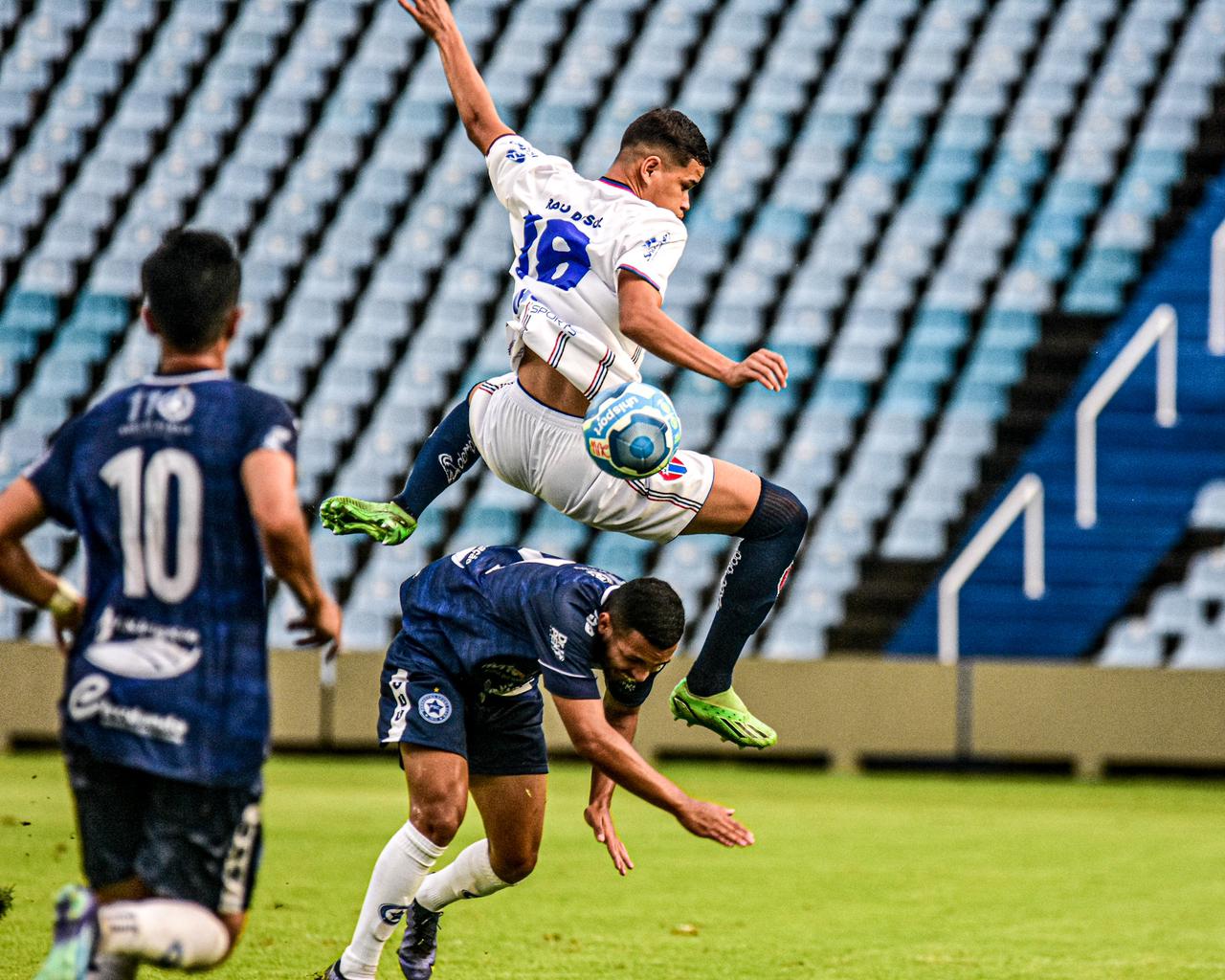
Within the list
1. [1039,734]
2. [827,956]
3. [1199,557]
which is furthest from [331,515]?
[1199,557]

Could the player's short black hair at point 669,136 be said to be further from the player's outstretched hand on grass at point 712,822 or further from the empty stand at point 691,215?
the empty stand at point 691,215

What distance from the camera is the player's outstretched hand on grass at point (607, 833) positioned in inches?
193

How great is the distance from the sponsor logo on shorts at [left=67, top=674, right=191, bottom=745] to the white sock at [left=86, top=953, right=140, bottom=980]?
0.43 metres

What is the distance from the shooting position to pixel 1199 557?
15.1m

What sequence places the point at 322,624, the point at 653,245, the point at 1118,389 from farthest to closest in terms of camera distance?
the point at 1118,389, the point at 653,245, the point at 322,624

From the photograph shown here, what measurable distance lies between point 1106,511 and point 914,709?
2.97m

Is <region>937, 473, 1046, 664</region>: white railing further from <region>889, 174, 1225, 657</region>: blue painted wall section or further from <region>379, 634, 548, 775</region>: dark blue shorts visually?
<region>379, 634, 548, 775</region>: dark blue shorts

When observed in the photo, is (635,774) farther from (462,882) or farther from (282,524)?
(282,524)

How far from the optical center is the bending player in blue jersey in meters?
3.46

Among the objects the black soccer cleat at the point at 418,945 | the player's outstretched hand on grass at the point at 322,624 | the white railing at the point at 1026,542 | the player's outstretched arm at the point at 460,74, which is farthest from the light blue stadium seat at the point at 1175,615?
the player's outstretched hand on grass at the point at 322,624

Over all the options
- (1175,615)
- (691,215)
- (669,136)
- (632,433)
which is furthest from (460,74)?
(691,215)

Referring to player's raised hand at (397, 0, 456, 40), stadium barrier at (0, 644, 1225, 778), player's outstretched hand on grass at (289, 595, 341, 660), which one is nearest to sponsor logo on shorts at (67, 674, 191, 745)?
player's outstretched hand on grass at (289, 595, 341, 660)

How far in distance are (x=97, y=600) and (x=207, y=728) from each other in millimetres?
330

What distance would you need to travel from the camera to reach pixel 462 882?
217 inches
